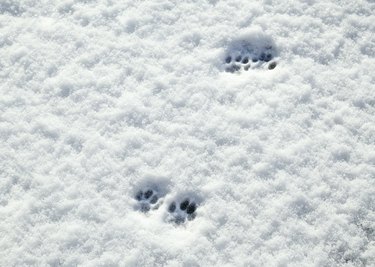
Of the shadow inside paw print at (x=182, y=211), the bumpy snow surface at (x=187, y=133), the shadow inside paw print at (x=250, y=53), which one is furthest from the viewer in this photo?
the shadow inside paw print at (x=250, y=53)

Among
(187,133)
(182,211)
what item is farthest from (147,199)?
(187,133)

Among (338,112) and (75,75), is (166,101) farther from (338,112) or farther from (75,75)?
(338,112)

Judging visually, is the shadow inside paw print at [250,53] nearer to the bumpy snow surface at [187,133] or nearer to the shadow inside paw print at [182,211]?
the bumpy snow surface at [187,133]

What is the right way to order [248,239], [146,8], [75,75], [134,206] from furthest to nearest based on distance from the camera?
1. [146,8]
2. [75,75]
3. [134,206]
4. [248,239]

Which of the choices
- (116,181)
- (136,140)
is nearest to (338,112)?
(136,140)

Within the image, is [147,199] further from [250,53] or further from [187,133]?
[250,53]

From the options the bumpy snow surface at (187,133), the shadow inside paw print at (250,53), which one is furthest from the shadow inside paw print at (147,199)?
the shadow inside paw print at (250,53)

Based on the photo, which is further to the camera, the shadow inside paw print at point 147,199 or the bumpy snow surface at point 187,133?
the shadow inside paw print at point 147,199
